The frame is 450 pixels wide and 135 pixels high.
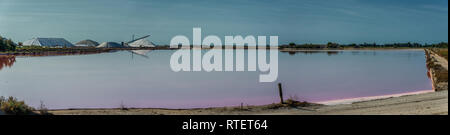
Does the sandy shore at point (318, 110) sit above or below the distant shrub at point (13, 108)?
below

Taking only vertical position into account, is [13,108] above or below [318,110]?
above

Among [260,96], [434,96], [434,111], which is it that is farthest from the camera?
[260,96]

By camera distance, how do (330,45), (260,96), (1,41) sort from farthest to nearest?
(330,45)
(1,41)
(260,96)

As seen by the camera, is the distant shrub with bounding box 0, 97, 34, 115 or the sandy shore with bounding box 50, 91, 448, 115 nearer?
the distant shrub with bounding box 0, 97, 34, 115

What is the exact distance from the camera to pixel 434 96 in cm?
797

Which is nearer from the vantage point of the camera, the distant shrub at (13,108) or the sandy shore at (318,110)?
the distant shrub at (13,108)

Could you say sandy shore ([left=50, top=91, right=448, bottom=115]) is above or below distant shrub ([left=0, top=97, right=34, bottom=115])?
below

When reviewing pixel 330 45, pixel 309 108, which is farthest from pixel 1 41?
pixel 330 45

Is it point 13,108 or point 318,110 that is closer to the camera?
point 13,108
